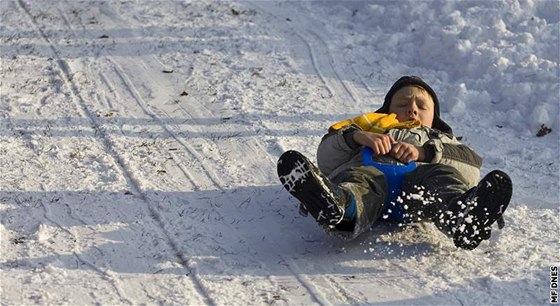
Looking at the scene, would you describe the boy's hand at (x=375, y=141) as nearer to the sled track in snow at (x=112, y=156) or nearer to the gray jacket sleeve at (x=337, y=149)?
the gray jacket sleeve at (x=337, y=149)

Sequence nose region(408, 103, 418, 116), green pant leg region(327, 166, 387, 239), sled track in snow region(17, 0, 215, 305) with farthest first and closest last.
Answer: nose region(408, 103, 418, 116) → green pant leg region(327, 166, 387, 239) → sled track in snow region(17, 0, 215, 305)

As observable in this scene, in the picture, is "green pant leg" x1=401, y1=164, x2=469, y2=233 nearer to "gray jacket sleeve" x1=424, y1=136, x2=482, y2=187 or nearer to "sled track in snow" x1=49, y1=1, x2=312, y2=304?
"gray jacket sleeve" x1=424, y1=136, x2=482, y2=187

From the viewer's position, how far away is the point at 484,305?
4.55m

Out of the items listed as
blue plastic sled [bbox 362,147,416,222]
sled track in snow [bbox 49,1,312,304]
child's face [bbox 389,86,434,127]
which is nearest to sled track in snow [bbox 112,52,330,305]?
sled track in snow [bbox 49,1,312,304]

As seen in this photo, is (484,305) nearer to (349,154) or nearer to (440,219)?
(440,219)

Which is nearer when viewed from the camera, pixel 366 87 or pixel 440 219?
pixel 440 219

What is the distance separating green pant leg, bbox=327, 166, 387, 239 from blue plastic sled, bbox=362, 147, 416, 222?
0.05m

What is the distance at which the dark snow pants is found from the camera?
16.1ft

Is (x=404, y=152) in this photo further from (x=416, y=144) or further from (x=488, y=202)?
(x=488, y=202)

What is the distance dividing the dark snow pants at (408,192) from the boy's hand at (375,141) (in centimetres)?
12

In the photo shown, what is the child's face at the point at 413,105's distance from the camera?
586cm

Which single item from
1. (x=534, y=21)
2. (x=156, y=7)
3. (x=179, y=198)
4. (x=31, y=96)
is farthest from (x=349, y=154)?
(x=156, y=7)

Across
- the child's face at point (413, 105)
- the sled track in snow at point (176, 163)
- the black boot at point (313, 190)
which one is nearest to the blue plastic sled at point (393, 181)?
the black boot at point (313, 190)

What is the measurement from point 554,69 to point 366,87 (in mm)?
1537
